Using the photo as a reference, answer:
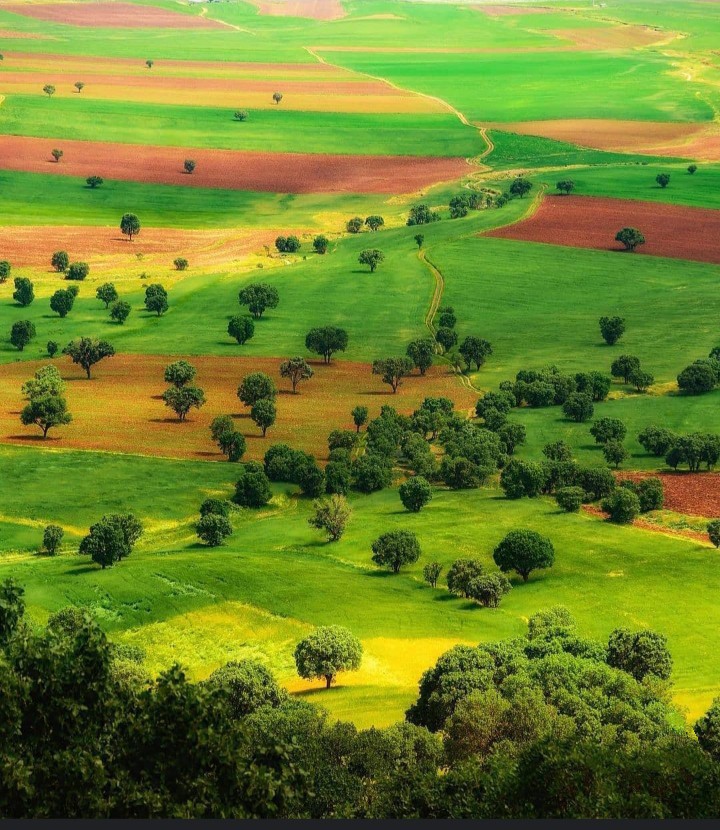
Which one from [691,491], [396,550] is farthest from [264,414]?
[691,491]

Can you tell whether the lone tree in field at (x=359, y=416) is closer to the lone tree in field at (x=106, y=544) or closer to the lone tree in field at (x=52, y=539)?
the lone tree in field at (x=106, y=544)

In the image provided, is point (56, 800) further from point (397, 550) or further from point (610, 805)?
point (397, 550)

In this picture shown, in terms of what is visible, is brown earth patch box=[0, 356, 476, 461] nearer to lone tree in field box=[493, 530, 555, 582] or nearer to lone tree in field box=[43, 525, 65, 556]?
lone tree in field box=[43, 525, 65, 556]

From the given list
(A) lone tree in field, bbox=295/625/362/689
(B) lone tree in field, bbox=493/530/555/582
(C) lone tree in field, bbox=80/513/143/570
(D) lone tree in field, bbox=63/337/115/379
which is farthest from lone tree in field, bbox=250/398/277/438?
(A) lone tree in field, bbox=295/625/362/689

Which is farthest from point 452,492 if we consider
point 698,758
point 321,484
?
point 698,758

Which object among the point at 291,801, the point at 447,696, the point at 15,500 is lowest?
the point at 15,500
